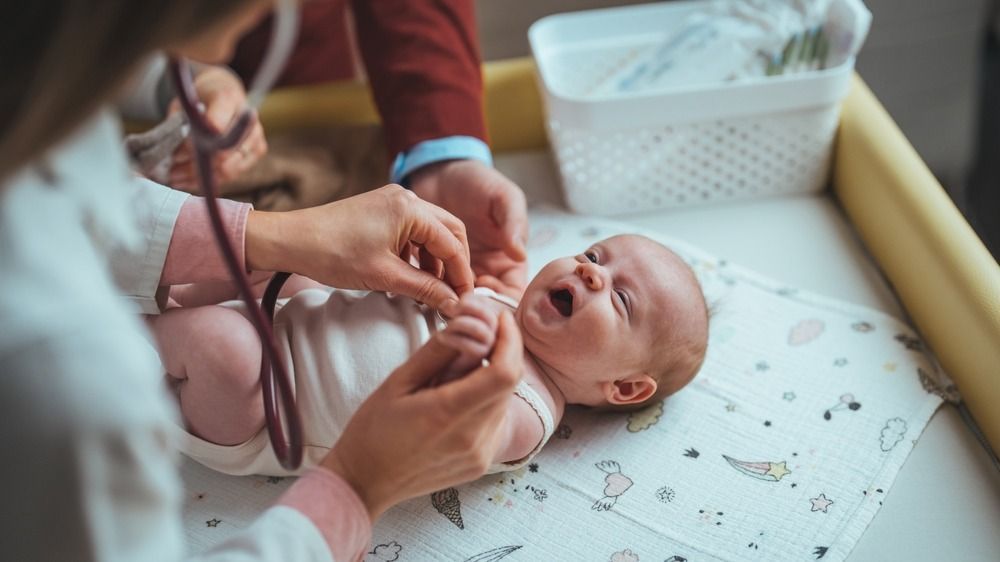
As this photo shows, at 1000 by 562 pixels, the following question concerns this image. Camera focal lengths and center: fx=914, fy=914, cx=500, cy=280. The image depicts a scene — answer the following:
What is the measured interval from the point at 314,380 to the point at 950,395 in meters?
0.77

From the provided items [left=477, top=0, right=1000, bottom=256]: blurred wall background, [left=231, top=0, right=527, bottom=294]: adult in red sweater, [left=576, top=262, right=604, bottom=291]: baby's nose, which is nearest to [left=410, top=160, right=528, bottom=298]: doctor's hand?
[left=231, top=0, right=527, bottom=294]: adult in red sweater

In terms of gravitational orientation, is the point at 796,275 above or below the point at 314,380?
below

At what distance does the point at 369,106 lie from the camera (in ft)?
5.09

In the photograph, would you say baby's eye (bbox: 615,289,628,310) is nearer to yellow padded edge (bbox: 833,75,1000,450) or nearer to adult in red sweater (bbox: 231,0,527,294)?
adult in red sweater (bbox: 231,0,527,294)

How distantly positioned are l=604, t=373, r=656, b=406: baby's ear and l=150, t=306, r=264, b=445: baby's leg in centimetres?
40

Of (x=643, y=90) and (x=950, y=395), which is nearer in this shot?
(x=950, y=395)

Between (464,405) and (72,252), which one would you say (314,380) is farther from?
(72,252)

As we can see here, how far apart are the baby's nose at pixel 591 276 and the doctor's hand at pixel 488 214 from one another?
0.42 ft

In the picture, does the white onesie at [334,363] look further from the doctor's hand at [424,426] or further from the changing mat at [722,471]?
the doctor's hand at [424,426]

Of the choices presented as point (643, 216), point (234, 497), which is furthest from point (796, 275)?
point (234, 497)

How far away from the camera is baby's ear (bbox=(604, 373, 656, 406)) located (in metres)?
1.07

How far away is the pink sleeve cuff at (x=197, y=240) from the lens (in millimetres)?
931

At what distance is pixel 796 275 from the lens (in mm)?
1332

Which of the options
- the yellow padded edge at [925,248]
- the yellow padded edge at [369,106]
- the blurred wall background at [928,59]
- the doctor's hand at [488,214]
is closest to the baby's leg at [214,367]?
the doctor's hand at [488,214]
